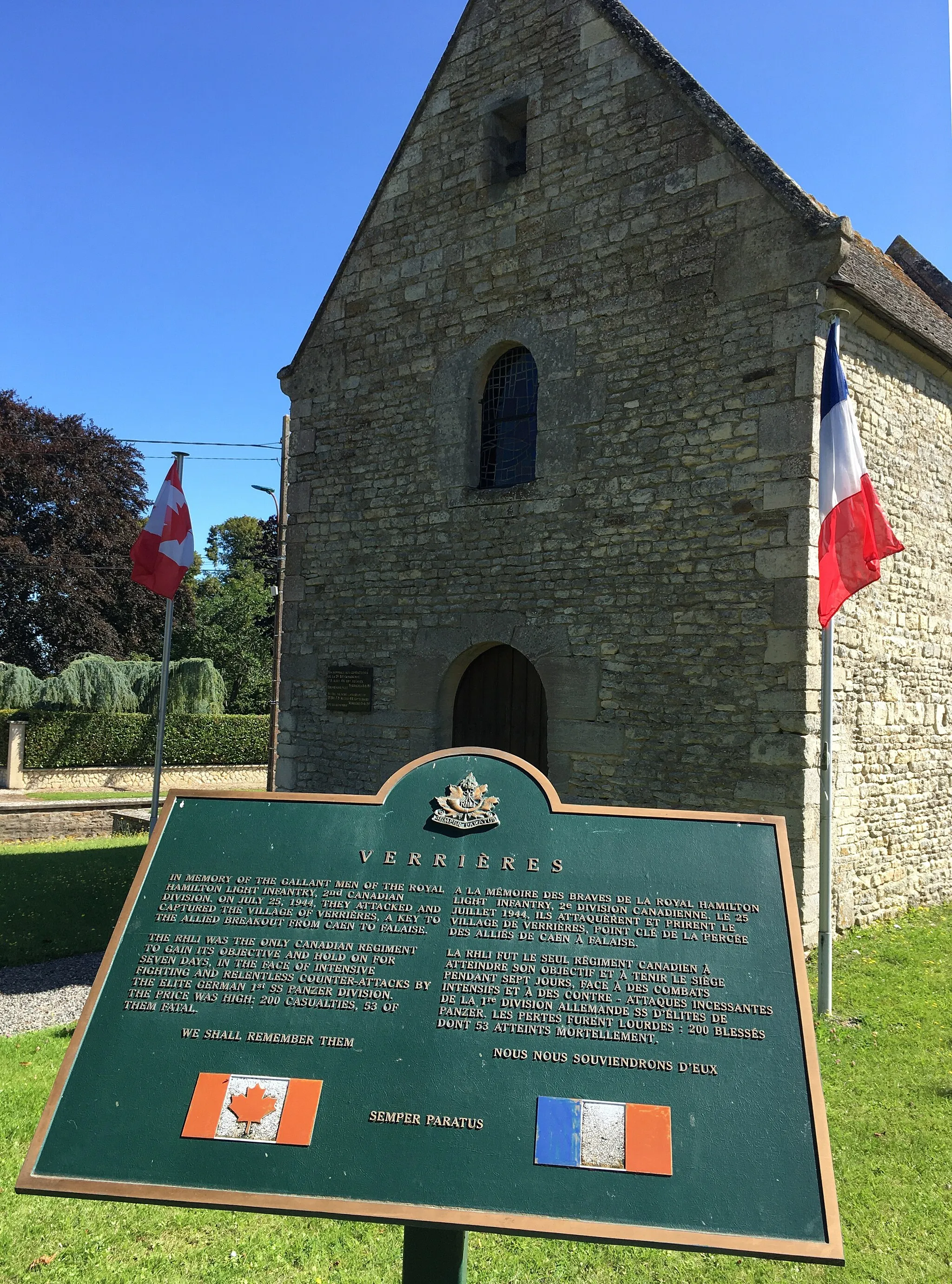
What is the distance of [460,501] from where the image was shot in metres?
10.0

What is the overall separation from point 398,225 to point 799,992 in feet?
33.7

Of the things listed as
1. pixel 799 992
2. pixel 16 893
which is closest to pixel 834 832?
pixel 799 992

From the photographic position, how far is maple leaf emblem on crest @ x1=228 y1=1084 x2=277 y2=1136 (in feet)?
8.57

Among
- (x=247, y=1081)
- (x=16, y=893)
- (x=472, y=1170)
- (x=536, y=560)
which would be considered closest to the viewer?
(x=472, y=1170)

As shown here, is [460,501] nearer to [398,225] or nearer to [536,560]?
[536,560]

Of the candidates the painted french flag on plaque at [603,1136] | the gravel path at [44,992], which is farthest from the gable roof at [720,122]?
the gravel path at [44,992]

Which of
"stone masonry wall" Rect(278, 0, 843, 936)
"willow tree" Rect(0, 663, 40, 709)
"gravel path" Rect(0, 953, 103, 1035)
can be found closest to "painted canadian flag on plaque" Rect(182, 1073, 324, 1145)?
"gravel path" Rect(0, 953, 103, 1035)

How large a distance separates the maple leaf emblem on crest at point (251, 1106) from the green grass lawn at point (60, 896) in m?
6.69

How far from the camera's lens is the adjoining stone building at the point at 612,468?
7910mm

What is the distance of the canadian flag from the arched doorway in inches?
127

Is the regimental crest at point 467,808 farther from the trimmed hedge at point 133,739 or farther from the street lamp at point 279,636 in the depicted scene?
the trimmed hedge at point 133,739

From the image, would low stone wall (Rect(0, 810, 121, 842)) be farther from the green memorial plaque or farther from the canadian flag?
the green memorial plaque

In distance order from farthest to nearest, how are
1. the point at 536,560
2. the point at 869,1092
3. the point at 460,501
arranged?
the point at 460,501 → the point at 536,560 → the point at 869,1092

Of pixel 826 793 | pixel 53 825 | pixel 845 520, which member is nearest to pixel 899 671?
pixel 826 793
